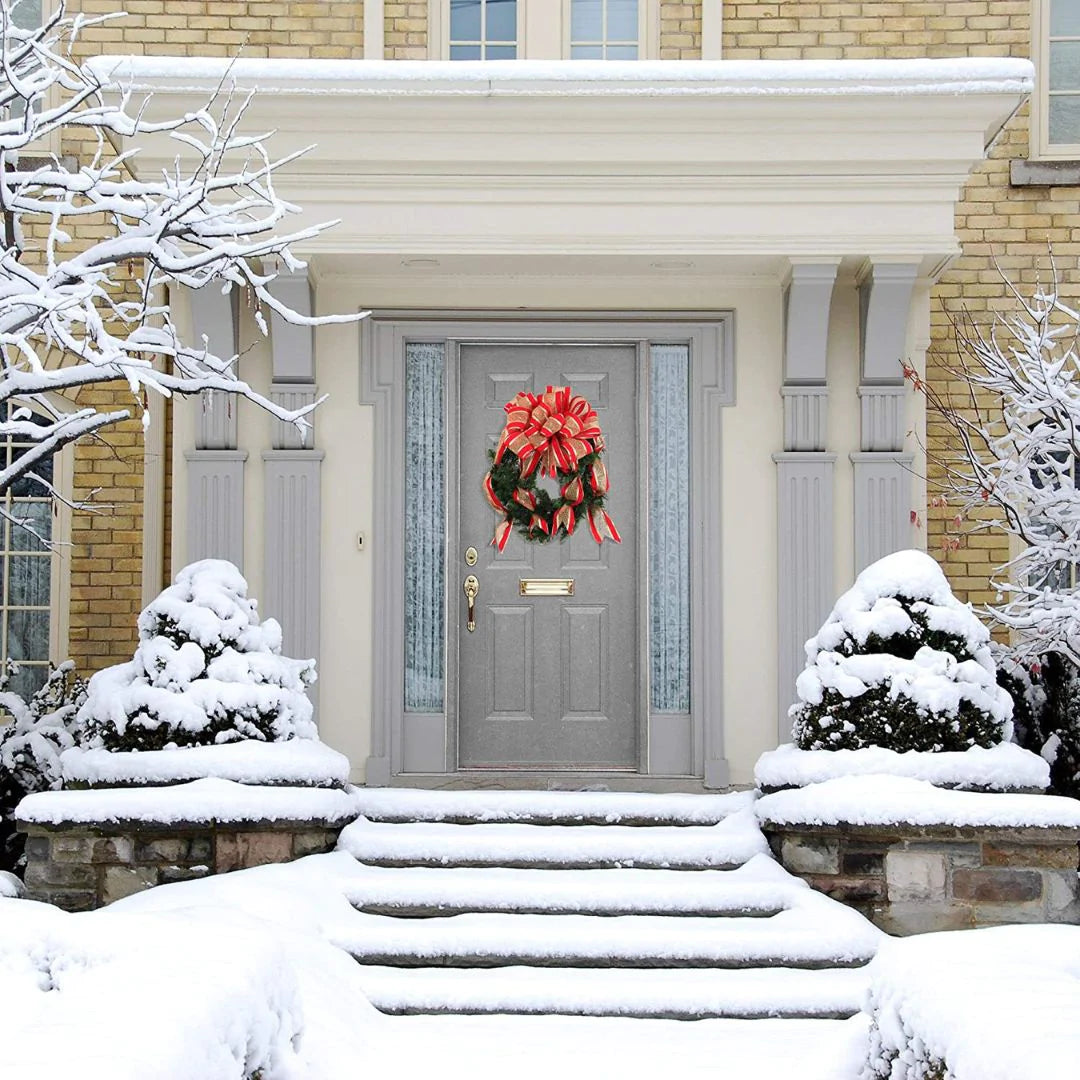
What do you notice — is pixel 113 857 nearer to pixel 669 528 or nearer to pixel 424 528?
pixel 424 528

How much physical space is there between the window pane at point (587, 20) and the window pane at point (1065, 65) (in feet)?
9.44

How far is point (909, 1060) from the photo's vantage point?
128 inches

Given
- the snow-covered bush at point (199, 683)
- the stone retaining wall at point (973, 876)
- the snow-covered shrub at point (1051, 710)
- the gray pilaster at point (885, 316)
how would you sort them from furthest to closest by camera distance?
1. the gray pilaster at point (885, 316)
2. the snow-covered shrub at point (1051, 710)
3. the snow-covered bush at point (199, 683)
4. the stone retaining wall at point (973, 876)

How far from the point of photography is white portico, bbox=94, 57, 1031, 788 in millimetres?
6816

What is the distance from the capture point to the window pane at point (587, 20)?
8805 mm

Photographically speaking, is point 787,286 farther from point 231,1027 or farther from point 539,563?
Answer: point 231,1027

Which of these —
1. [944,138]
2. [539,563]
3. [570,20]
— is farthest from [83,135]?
[944,138]

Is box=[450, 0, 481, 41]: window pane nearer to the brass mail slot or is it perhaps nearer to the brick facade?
the brick facade

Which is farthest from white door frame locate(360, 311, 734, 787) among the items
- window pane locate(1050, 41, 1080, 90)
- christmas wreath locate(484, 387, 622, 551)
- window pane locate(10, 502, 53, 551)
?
window pane locate(1050, 41, 1080, 90)

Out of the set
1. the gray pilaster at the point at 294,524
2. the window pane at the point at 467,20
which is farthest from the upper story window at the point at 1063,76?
the gray pilaster at the point at 294,524

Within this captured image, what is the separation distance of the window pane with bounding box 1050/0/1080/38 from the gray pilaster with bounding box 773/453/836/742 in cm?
366

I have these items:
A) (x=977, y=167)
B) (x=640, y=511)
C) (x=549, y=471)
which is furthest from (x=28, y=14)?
(x=977, y=167)

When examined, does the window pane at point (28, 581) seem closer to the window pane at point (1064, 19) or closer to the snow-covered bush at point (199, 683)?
the snow-covered bush at point (199, 683)

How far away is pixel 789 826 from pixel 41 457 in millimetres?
3241
